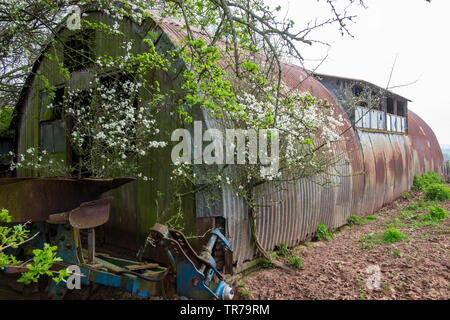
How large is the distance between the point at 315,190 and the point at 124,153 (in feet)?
14.6

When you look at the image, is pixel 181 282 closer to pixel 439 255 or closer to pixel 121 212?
pixel 121 212

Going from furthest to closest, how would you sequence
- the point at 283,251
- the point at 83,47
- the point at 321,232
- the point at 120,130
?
the point at 321,232 < the point at 83,47 < the point at 283,251 < the point at 120,130

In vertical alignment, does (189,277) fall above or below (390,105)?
below

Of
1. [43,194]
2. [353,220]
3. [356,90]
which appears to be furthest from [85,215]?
[356,90]

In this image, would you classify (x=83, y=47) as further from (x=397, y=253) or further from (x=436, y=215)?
(x=436, y=215)

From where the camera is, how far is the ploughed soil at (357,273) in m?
4.92

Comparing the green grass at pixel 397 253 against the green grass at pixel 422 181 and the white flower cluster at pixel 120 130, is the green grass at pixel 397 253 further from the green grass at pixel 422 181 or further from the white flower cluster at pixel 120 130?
the green grass at pixel 422 181

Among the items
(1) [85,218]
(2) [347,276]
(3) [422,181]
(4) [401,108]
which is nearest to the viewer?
(1) [85,218]

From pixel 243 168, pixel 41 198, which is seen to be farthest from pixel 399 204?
pixel 41 198

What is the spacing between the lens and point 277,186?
6074mm

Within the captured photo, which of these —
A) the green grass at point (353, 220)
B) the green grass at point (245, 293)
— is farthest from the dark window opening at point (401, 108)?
the green grass at point (245, 293)

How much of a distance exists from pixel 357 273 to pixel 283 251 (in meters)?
1.42

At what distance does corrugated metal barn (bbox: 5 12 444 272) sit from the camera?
5493 millimetres

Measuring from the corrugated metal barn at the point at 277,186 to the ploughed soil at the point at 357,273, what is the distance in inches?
19.4
